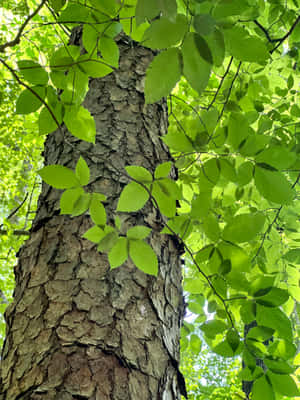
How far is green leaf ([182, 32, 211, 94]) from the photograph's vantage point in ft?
1.40

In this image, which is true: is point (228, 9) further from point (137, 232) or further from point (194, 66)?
point (137, 232)

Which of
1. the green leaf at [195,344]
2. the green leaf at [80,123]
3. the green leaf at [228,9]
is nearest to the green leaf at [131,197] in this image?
the green leaf at [80,123]

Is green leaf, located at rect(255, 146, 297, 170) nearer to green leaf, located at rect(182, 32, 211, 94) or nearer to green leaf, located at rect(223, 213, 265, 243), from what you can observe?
green leaf, located at rect(223, 213, 265, 243)

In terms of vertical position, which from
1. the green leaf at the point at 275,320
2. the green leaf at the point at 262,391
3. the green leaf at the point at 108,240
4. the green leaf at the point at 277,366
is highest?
the green leaf at the point at 108,240

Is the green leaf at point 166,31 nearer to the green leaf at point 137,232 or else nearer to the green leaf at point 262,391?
the green leaf at point 137,232

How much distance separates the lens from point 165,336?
0.83 metres

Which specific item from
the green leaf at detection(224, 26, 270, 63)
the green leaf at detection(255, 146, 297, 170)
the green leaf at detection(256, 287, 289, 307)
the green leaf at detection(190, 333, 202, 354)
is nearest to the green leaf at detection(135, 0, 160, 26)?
the green leaf at detection(224, 26, 270, 63)

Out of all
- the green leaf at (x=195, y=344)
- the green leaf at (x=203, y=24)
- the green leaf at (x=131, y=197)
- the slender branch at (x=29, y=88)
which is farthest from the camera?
the green leaf at (x=195, y=344)

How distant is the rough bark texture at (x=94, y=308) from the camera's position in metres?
0.69

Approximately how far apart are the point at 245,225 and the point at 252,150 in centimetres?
15

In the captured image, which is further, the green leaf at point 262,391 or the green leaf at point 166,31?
the green leaf at point 262,391

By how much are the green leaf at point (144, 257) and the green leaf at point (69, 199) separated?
151 mm

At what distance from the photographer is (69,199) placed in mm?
668

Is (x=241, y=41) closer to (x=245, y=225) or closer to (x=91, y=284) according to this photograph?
(x=245, y=225)
